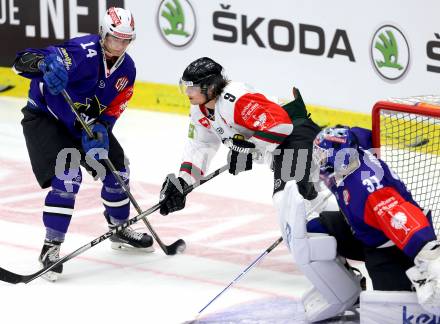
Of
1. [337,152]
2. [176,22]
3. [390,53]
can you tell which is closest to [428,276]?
[337,152]

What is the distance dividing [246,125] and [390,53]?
5.97 feet

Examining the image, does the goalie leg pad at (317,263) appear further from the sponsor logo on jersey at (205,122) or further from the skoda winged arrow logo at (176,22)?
the skoda winged arrow logo at (176,22)

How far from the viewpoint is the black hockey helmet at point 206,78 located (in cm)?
415

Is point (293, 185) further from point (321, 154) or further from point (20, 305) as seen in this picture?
point (20, 305)

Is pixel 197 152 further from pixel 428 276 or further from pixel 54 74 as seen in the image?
pixel 428 276

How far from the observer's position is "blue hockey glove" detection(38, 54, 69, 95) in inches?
163

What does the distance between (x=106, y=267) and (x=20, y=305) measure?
0.56 metres

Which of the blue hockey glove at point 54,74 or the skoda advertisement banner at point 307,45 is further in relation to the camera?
the skoda advertisement banner at point 307,45

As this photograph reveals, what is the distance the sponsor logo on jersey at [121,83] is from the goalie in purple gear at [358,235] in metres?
1.11

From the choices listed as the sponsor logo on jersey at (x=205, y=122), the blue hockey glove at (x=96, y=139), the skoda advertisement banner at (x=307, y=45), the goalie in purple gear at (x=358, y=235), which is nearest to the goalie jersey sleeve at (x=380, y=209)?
the goalie in purple gear at (x=358, y=235)

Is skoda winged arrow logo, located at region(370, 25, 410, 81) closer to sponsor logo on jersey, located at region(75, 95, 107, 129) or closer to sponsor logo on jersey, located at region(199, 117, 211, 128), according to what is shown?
sponsor logo on jersey, located at region(199, 117, 211, 128)

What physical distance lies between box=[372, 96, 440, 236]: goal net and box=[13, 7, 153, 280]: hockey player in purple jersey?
1.10 metres

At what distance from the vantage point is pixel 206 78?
4148 mm

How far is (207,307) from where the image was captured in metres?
3.97
